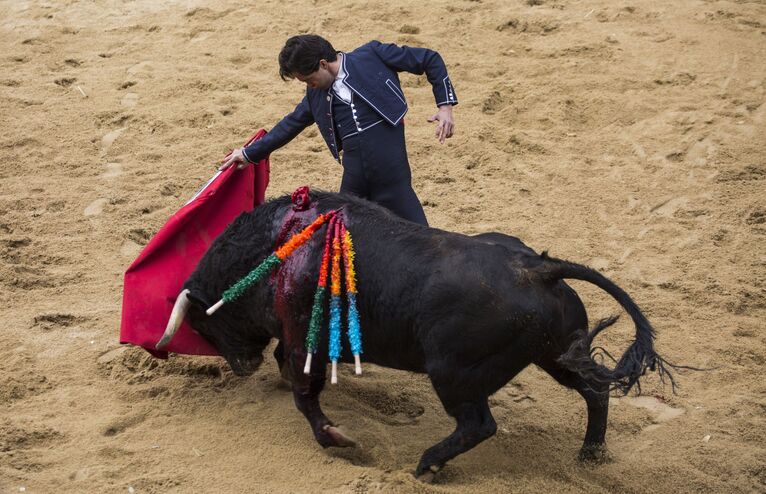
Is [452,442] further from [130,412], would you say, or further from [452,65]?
[452,65]

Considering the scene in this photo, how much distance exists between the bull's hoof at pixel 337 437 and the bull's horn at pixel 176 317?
0.89 metres

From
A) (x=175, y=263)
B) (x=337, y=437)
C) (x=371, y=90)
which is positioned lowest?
(x=337, y=437)

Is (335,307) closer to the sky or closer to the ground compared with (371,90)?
closer to the ground

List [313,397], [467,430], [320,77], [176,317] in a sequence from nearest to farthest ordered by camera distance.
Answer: [467,430], [313,397], [176,317], [320,77]

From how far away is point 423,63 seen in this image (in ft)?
16.9

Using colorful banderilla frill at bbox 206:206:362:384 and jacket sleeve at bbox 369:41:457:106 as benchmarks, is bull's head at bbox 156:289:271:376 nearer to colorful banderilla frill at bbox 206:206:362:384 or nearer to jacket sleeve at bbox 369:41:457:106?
colorful banderilla frill at bbox 206:206:362:384

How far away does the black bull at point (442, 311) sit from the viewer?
4109 millimetres

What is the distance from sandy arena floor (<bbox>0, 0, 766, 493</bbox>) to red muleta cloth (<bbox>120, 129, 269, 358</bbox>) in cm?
31

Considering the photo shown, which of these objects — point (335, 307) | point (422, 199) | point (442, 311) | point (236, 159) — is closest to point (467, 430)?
point (442, 311)

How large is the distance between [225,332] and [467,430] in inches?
54.2

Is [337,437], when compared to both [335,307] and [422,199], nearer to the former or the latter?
Result: [335,307]

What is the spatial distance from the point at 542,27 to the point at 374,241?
5118 mm

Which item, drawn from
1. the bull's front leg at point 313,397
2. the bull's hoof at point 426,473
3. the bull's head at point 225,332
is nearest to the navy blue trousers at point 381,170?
the bull's head at point 225,332

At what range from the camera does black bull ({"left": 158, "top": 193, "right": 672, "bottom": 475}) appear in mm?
4109
